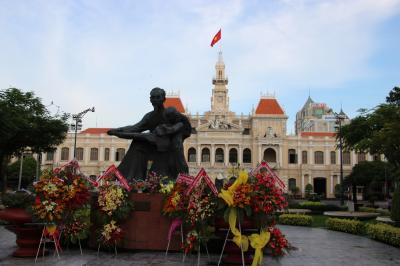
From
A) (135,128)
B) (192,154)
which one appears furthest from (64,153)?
(135,128)

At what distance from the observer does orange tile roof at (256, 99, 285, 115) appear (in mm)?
68000

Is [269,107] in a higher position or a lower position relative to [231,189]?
higher

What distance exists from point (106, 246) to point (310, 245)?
507cm

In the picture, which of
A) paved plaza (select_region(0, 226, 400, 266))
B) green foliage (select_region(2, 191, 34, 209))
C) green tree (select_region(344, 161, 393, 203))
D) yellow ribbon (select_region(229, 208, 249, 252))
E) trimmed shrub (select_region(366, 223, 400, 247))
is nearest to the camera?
yellow ribbon (select_region(229, 208, 249, 252))

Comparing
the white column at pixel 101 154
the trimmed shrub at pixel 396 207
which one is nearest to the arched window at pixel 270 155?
the white column at pixel 101 154

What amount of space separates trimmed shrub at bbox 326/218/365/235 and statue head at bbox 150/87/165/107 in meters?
8.09

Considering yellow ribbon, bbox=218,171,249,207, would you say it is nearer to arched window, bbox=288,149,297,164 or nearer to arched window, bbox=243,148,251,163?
arched window, bbox=243,148,251,163

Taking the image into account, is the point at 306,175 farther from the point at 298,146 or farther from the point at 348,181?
the point at 348,181

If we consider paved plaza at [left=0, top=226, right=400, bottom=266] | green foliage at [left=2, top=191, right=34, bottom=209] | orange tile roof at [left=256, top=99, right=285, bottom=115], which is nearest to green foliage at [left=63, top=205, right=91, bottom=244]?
paved plaza at [left=0, top=226, right=400, bottom=266]

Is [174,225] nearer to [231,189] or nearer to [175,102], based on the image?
[231,189]

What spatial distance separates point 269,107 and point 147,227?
208ft

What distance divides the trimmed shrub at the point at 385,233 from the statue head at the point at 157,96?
669 centimetres

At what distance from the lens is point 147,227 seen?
24.4ft

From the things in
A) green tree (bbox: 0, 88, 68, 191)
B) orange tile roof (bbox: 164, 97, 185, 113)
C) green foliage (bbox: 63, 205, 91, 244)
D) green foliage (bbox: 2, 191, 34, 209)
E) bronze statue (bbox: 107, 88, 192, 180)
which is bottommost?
green foliage (bbox: 63, 205, 91, 244)
